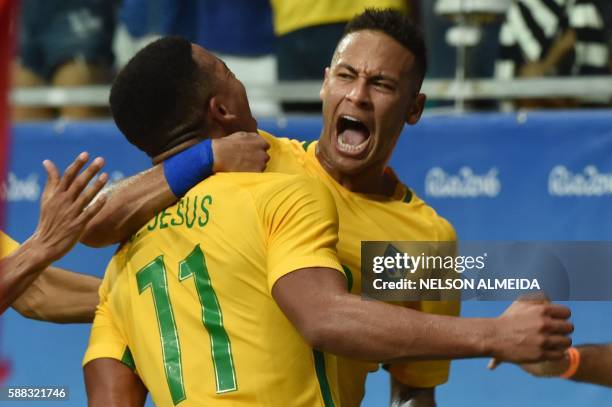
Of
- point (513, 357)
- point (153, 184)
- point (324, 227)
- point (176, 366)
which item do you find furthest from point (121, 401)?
point (513, 357)

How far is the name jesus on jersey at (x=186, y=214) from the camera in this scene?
3.56m

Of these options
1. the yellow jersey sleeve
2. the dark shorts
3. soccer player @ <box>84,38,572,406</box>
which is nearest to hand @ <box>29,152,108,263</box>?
soccer player @ <box>84,38,572,406</box>

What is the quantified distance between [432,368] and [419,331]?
50.4 inches

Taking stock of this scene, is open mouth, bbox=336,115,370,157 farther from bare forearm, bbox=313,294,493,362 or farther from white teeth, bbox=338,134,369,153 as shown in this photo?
bare forearm, bbox=313,294,493,362

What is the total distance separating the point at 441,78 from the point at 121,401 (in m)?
3.04

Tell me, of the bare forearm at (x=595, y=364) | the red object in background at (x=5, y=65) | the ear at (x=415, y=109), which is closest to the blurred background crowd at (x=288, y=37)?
the ear at (x=415, y=109)

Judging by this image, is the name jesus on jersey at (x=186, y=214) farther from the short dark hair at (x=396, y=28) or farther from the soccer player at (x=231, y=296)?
the short dark hair at (x=396, y=28)

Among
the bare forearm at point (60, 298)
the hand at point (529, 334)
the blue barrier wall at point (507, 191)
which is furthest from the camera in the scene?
the blue barrier wall at point (507, 191)

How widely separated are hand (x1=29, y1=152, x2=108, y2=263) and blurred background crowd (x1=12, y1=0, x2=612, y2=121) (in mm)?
2706

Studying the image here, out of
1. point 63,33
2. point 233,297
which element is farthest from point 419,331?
point 63,33

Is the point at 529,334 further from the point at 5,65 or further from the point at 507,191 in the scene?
the point at 507,191

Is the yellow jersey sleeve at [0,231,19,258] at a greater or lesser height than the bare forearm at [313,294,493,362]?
greater

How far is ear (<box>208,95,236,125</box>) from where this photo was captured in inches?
152

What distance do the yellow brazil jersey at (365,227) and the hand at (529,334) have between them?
0.90 meters
